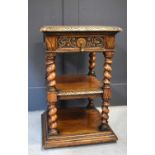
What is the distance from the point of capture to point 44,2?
1728mm

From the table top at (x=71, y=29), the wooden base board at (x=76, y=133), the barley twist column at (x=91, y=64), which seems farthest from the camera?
the barley twist column at (x=91, y=64)

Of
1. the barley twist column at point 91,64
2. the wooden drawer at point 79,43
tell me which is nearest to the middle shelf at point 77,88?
the barley twist column at point 91,64

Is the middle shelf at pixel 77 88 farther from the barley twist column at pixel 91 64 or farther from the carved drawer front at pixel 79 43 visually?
the carved drawer front at pixel 79 43

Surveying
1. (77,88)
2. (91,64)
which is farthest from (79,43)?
(91,64)

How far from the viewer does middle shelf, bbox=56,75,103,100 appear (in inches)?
49.6

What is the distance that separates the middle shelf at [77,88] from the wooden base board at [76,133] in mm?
218

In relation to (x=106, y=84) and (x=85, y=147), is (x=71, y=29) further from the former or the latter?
(x=85, y=147)

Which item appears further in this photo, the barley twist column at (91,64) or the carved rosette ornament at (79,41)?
the barley twist column at (91,64)

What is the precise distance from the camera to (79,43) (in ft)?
3.94

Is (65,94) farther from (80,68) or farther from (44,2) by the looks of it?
(44,2)

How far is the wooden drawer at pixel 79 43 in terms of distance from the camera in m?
1.17

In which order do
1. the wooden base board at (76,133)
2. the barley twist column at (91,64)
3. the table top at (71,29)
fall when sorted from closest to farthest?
1. the table top at (71,29)
2. the wooden base board at (76,133)
3. the barley twist column at (91,64)

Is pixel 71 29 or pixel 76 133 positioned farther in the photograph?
pixel 76 133

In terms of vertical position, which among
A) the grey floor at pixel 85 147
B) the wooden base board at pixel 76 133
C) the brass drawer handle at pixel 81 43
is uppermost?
the brass drawer handle at pixel 81 43
